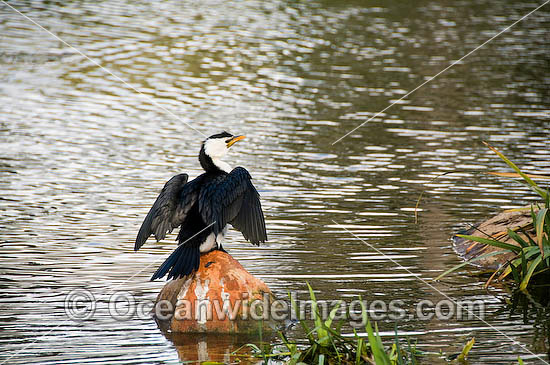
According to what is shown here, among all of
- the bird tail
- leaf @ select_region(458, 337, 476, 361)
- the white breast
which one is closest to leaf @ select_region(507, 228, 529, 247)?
leaf @ select_region(458, 337, 476, 361)

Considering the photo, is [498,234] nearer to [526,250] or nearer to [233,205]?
[526,250]

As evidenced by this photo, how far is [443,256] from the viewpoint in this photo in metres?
8.62

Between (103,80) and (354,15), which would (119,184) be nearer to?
(103,80)

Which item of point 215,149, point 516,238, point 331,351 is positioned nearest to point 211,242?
point 215,149

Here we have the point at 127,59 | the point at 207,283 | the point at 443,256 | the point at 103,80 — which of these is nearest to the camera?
the point at 207,283

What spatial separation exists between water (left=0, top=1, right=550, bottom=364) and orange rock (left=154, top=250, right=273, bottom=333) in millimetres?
190

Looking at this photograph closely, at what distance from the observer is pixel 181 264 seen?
6703mm

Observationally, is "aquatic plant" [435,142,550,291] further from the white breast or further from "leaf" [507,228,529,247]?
the white breast

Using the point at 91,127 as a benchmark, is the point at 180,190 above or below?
above

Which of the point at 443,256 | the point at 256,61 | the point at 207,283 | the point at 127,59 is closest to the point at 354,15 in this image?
the point at 256,61

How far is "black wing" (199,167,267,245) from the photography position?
6.85 m

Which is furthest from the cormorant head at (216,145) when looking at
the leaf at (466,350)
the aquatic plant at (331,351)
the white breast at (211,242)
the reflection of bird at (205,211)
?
the leaf at (466,350)

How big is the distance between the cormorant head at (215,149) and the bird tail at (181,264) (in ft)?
2.57

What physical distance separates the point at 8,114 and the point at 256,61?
639 cm
